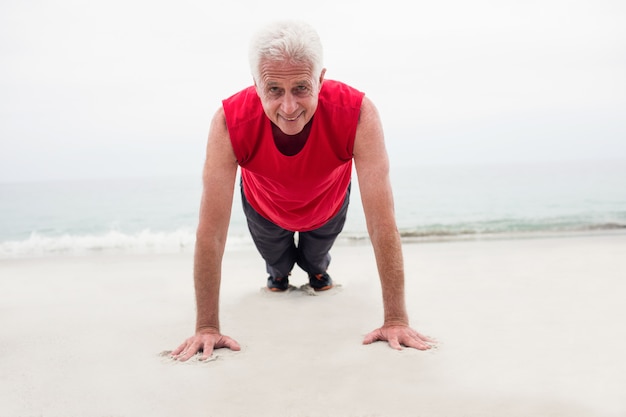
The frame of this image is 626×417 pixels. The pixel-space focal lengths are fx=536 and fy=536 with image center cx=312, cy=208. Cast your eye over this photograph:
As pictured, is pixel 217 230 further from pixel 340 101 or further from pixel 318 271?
pixel 318 271

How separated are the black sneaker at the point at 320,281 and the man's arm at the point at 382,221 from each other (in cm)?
94

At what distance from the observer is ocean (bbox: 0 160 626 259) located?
536 cm

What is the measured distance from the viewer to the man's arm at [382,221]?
76.8 inches

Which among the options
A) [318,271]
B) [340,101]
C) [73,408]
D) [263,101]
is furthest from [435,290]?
[73,408]

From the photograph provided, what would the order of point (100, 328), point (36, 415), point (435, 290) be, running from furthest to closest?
point (435, 290), point (100, 328), point (36, 415)

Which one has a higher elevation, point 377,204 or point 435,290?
point 377,204

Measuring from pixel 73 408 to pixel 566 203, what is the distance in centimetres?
804

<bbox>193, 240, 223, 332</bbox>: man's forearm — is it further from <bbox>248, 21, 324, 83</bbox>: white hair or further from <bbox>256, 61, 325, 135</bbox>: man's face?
<bbox>248, 21, 324, 83</bbox>: white hair

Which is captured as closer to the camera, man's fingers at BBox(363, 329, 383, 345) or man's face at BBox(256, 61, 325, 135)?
man's face at BBox(256, 61, 325, 135)

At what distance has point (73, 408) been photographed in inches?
61.0

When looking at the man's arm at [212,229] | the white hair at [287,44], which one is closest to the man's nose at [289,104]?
the white hair at [287,44]

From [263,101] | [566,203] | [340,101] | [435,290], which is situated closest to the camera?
[263,101]

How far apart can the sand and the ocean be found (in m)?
1.79

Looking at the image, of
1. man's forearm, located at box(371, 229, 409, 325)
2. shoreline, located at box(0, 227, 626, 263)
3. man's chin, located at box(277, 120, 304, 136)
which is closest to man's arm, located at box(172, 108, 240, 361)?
man's chin, located at box(277, 120, 304, 136)
